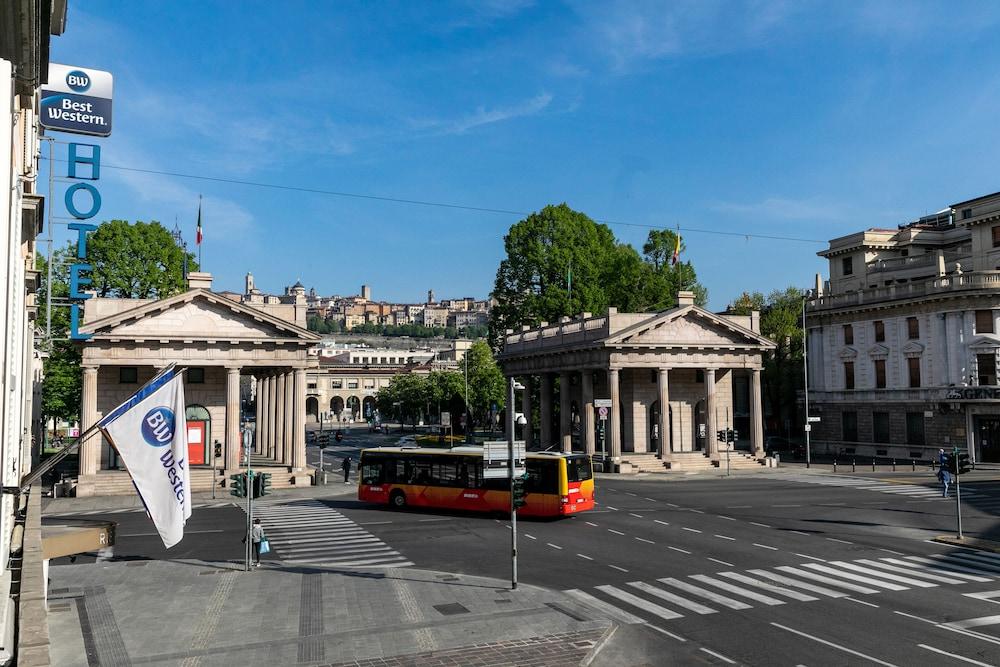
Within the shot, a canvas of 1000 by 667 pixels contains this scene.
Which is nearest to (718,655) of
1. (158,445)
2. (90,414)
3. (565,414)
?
(158,445)

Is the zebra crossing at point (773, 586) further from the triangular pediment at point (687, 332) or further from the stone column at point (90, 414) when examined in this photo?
the stone column at point (90, 414)

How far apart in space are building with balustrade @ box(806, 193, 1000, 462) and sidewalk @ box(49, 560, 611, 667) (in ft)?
170

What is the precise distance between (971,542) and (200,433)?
43238 mm

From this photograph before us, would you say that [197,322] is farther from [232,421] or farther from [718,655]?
[718,655]

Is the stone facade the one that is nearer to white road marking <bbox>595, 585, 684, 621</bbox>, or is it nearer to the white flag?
white road marking <bbox>595, 585, 684, 621</bbox>

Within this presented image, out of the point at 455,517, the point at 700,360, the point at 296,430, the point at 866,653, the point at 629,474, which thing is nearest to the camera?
the point at 866,653

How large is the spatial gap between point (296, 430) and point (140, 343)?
10.6 meters

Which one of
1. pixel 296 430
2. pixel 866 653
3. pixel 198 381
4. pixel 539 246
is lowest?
pixel 866 653

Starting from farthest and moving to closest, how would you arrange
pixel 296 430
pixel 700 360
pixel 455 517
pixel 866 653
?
1. pixel 700 360
2. pixel 296 430
3. pixel 455 517
4. pixel 866 653

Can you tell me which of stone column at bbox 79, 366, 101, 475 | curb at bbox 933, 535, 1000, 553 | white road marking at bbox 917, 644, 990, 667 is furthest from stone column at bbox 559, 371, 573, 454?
white road marking at bbox 917, 644, 990, 667

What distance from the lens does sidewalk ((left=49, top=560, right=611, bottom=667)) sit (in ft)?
53.7

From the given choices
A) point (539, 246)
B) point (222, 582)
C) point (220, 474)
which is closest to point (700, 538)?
point (222, 582)

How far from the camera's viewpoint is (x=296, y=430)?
5141cm

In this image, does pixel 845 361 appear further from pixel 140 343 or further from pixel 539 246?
pixel 140 343
